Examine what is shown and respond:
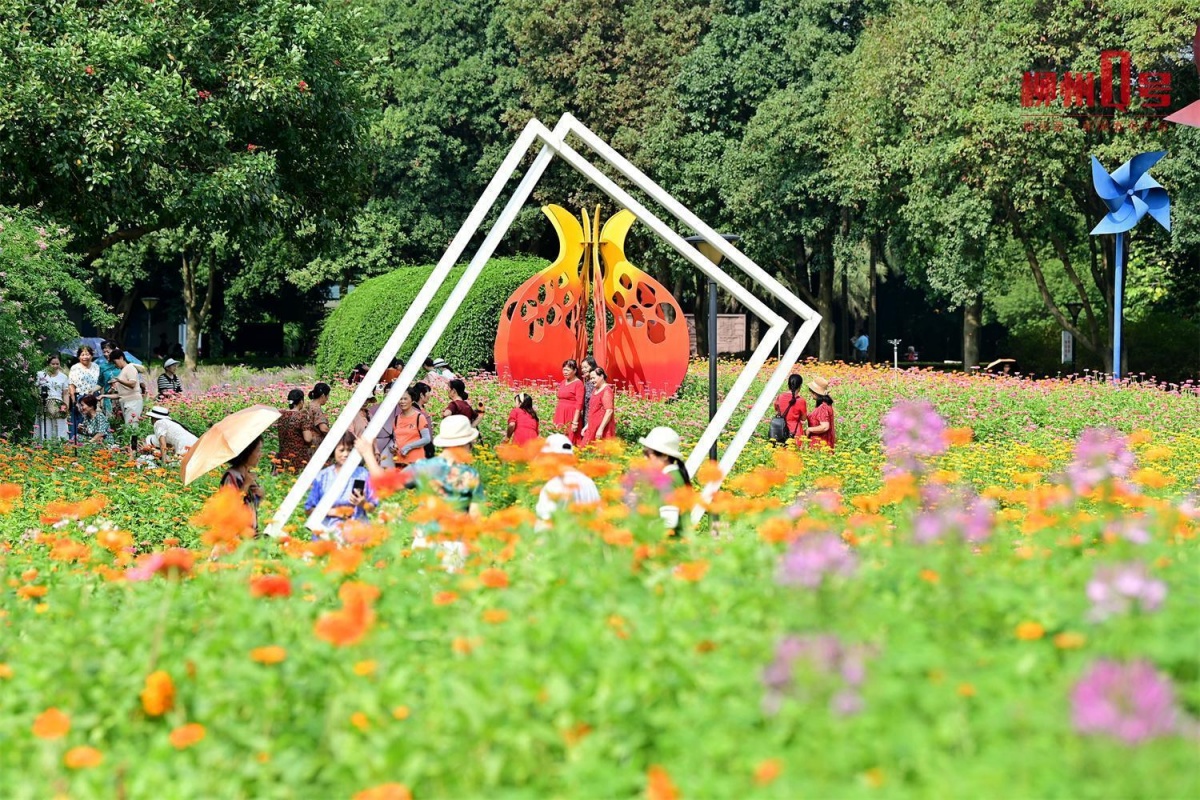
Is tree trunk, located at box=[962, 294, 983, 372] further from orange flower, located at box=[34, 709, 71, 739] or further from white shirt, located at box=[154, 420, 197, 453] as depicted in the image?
orange flower, located at box=[34, 709, 71, 739]

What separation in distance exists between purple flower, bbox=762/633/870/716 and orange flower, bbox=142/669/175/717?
1.60m

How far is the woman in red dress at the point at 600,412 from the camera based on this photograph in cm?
1193

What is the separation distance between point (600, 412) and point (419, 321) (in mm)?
15519

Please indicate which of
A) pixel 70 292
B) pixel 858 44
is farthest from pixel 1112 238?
pixel 70 292

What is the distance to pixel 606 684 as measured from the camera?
326 centimetres

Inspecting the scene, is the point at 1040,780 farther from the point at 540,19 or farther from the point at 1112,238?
the point at 540,19

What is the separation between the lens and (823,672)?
2686 mm

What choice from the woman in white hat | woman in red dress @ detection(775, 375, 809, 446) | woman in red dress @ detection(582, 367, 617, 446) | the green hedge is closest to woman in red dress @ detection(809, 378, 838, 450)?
woman in red dress @ detection(775, 375, 809, 446)

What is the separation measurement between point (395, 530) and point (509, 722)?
5.89ft

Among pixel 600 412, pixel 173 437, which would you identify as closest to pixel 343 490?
pixel 600 412

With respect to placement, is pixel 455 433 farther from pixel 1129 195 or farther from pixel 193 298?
pixel 193 298

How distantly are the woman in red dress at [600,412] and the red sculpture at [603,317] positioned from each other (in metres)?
7.74

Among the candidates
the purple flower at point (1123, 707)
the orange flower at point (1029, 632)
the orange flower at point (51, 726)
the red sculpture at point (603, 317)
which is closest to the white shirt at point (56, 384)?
the red sculpture at point (603, 317)

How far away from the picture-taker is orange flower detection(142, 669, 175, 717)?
3426 millimetres
